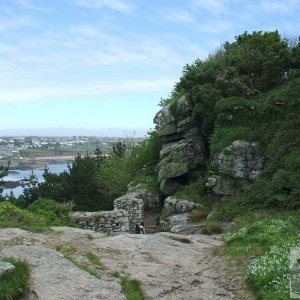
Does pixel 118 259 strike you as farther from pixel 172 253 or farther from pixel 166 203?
pixel 166 203

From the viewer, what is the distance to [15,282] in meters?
7.82

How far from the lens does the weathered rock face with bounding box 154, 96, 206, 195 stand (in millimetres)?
27719

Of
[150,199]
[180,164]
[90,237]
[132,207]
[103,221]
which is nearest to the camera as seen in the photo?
[90,237]

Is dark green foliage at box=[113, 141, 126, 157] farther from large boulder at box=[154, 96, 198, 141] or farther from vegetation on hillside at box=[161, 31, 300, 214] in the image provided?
large boulder at box=[154, 96, 198, 141]

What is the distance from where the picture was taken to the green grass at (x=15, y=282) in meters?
7.48

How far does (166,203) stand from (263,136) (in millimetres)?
6960

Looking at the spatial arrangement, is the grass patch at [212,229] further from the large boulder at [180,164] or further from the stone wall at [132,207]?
the large boulder at [180,164]

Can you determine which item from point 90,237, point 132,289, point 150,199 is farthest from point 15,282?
point 150,199

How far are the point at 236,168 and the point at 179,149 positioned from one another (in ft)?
20.7

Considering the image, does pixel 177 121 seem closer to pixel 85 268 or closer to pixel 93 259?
pixel 93 259

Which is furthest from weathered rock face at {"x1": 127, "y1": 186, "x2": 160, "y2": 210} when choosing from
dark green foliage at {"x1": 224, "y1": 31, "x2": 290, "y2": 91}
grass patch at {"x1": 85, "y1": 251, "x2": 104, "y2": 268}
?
grass patch at {"x1": 85, "y1": 251, "x2": 104, "y2": 268}

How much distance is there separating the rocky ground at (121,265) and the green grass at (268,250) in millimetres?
442

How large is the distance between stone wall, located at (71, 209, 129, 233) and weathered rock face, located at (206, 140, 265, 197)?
236 inches

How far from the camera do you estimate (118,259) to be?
37.4 ft
